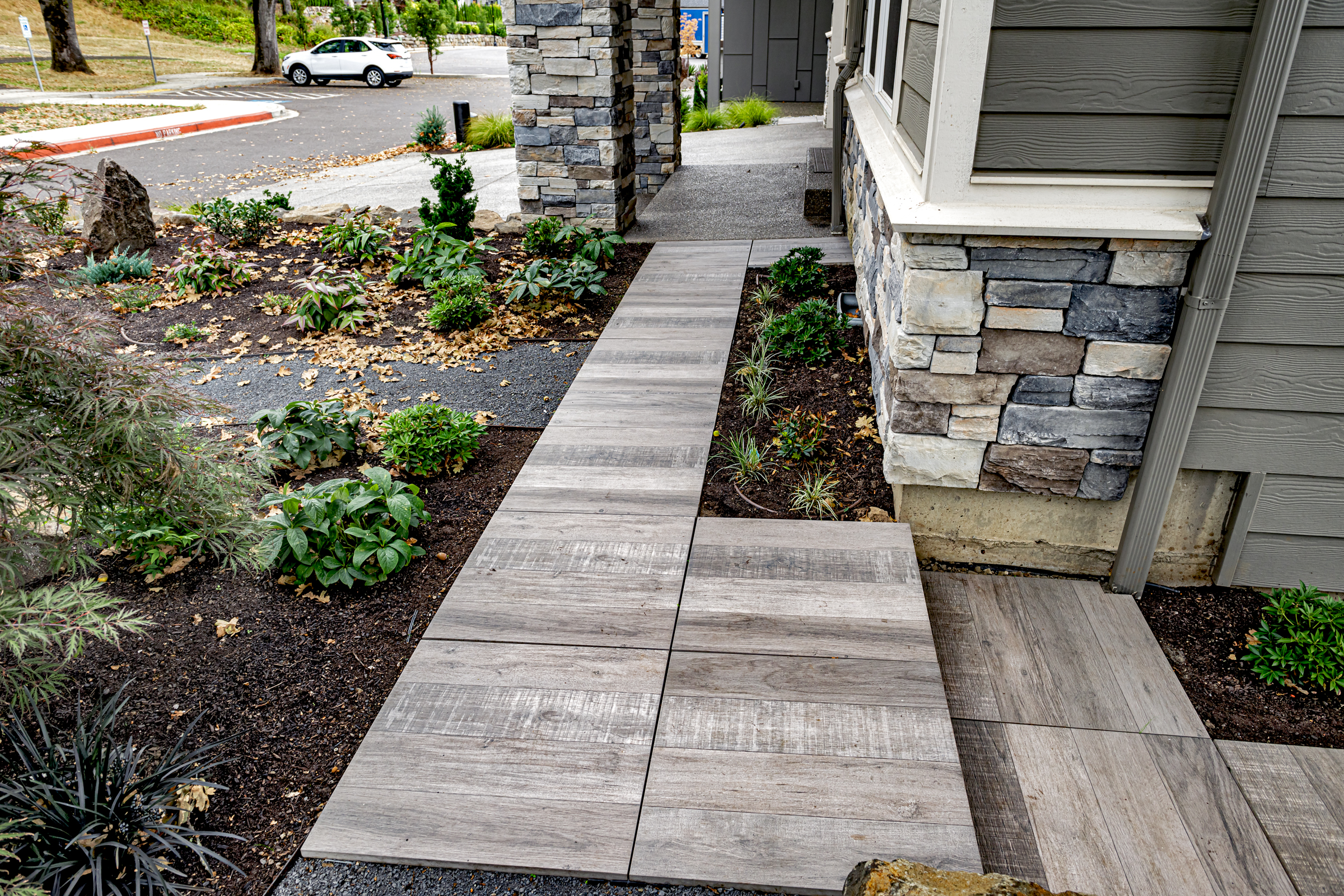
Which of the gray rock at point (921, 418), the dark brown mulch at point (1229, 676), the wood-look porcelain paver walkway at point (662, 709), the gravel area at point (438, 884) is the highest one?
the gray rock at point (921, 418)

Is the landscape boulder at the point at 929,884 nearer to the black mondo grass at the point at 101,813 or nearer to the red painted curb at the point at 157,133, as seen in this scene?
the black mondo grass at the point at 101,813

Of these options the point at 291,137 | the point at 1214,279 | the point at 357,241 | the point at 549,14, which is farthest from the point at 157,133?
the point at 1214,279

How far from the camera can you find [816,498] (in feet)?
11.2

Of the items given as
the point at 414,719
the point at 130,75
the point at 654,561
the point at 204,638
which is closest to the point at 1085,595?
the point at 654,561

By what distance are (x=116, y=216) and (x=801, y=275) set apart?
17.8 ft

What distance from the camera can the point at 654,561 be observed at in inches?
121

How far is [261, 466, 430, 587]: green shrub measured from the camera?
2.99 meters

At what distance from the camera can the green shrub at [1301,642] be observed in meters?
2.76

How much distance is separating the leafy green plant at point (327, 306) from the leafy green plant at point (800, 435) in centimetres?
312

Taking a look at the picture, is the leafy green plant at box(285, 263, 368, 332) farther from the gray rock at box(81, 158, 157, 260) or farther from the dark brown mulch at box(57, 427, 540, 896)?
the dark brown mulch at box(57, 427, 540, 896)

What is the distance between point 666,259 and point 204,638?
4576mm

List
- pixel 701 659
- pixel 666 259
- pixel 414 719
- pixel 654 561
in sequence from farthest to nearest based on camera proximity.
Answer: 1. pixel 666 259
2. pixel 654 561
3. pixel 701 659
4. pixel 414 719

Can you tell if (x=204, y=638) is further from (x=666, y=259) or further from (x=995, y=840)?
(x=666, y=259)

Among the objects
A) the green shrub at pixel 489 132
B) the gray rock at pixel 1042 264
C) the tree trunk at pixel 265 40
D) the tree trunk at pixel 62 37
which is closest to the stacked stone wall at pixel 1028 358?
the gray rock at pixel 1042 264
